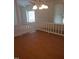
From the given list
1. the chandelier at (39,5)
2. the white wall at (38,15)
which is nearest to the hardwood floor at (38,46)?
the white wall at (38,15)

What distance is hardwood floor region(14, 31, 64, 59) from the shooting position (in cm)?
98

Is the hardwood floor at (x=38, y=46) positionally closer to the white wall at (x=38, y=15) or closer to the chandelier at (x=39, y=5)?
the white wall at (x=38, y=15)

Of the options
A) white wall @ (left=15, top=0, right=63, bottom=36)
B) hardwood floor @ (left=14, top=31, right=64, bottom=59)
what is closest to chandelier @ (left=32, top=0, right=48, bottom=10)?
white wall @ (left=15, top=0, right=63, bottom=36)

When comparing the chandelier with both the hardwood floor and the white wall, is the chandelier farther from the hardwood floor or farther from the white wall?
the hardwood floor

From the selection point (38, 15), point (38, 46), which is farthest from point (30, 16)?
point (38, 46)

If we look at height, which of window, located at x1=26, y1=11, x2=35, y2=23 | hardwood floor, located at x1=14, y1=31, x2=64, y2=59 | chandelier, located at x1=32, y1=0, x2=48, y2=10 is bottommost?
hardwood floor, located at x1=14, y1=31, x2=64, y2=59

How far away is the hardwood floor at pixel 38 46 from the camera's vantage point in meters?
0.98

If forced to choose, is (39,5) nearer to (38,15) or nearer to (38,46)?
(38,15)

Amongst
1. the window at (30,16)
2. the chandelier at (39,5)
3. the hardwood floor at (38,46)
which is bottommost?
the hardwood floor at (38,46)

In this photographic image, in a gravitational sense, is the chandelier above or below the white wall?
above

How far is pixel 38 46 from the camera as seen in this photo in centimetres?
103
